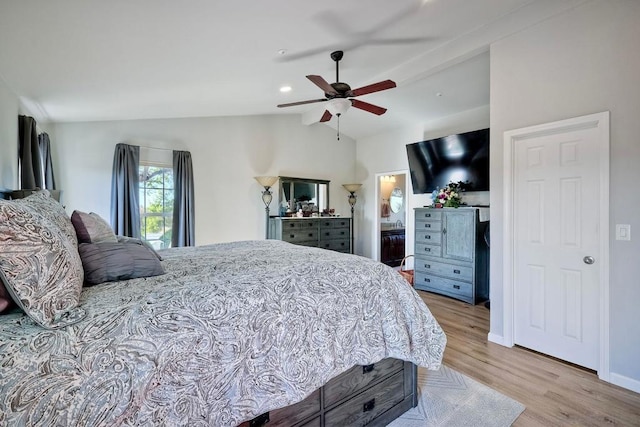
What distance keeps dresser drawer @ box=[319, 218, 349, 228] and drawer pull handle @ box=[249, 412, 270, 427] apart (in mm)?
4664

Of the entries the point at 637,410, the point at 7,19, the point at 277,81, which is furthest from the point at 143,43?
the point at 637,410

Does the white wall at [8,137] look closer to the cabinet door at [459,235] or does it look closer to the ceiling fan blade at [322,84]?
the ceiling fan blade at [322,84]

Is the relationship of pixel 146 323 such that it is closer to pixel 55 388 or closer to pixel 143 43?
pixel 55 388

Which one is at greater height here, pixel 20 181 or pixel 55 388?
pixel 20 181

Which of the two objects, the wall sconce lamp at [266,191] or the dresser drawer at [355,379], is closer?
the dresser drawer at [355,379]

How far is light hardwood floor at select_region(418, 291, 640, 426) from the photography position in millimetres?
1909

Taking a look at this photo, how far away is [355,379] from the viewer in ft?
5.43

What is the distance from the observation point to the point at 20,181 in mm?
2936

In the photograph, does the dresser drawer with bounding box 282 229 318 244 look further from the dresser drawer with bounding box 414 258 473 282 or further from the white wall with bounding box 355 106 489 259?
the dresser drawer with bounding box 414 258 473 282

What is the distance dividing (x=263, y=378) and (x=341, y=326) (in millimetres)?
467

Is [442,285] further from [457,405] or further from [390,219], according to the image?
[390,219]

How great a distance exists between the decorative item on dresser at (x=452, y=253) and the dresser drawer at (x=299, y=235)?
192 cm

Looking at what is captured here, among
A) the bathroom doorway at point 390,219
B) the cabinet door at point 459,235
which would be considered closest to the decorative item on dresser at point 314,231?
the bathroom doorway at point 390,219

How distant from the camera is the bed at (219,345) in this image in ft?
2.80
